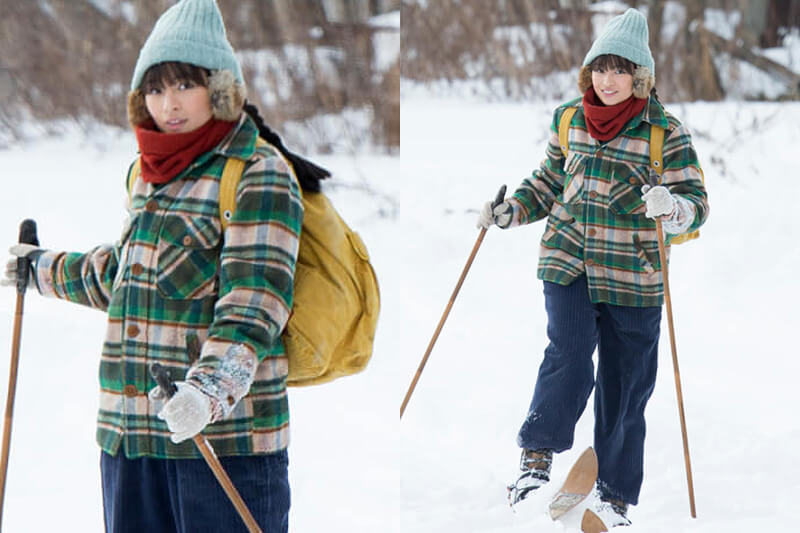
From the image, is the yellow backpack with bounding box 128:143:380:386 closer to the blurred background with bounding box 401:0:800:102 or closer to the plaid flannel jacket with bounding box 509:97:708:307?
the plaid flannel jacket with bounding box 509:97:708:307

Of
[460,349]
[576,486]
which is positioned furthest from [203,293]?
Answer: [460,349]

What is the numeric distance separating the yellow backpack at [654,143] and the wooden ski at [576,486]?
1.98ft

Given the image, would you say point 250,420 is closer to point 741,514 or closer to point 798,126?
point 741,514

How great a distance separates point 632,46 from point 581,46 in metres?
3.65

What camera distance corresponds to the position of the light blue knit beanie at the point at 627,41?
8.16 feet

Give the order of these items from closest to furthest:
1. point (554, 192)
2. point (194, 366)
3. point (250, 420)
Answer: point (194, 366)
point (250, 420)
point (554, 192)

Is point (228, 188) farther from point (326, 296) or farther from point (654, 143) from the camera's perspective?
point (654, 143)

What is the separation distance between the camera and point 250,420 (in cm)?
191

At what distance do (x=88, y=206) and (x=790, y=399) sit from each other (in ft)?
9.97

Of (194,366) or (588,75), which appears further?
(588,75)

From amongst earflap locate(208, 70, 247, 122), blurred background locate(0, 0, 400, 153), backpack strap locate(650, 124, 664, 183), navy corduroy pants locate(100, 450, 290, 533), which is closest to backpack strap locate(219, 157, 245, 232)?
earflap locate(208, 70, 247, 122)

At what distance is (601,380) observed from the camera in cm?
279

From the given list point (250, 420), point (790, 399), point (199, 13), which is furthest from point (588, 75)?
point (790, 399)

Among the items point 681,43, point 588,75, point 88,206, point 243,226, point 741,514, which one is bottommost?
point 741,514
